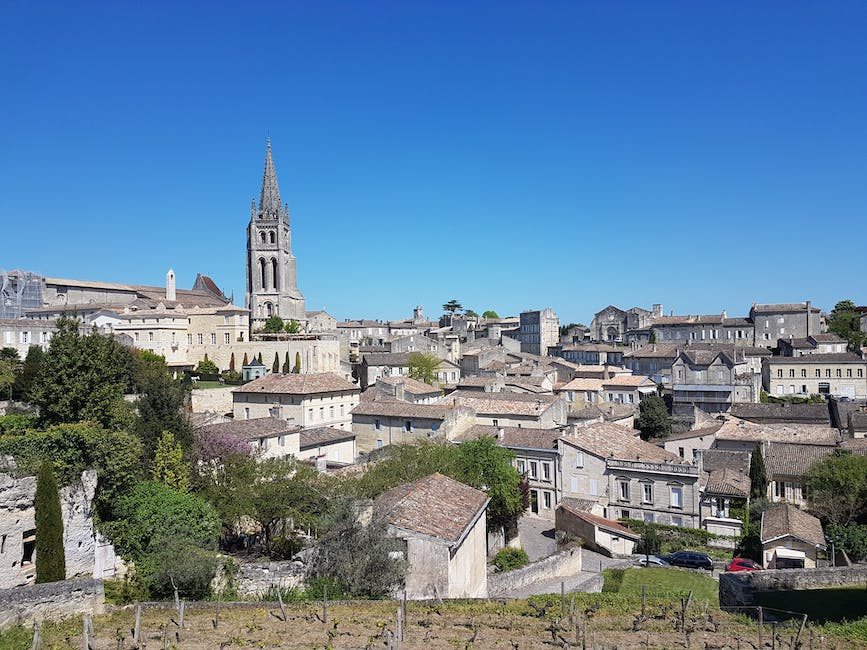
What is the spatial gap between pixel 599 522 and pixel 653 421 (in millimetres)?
24586

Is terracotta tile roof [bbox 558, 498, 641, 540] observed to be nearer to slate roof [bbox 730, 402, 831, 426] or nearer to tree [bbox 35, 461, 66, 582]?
tree [bbox 35, 461, 66, 582]

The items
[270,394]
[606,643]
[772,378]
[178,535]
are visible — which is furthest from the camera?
[772,378]

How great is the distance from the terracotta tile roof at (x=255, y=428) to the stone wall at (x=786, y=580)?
69.0 ft

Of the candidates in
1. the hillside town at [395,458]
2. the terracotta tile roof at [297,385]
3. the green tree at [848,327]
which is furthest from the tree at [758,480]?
the green tree at [848,327]

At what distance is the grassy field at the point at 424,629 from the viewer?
1209 cm

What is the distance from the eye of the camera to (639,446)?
37.5 metres

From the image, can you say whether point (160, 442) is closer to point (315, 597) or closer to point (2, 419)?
point (2, 419)

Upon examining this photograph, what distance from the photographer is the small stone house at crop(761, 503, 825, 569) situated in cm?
2681

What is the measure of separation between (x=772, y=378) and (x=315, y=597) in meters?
64.3

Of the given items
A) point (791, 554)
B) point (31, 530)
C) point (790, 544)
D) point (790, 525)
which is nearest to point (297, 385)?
point (31, 530)

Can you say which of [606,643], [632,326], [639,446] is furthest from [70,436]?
[632,326]

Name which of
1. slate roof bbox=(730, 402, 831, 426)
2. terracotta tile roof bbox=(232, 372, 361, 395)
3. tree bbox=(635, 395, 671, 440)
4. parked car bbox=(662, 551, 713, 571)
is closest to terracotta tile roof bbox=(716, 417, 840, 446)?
slate roof bbox=(730, 402, 831, 426)

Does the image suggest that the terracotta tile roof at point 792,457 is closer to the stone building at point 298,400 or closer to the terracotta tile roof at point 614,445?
the terracotta tile roof at point 614,445

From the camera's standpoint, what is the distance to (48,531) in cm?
1555
